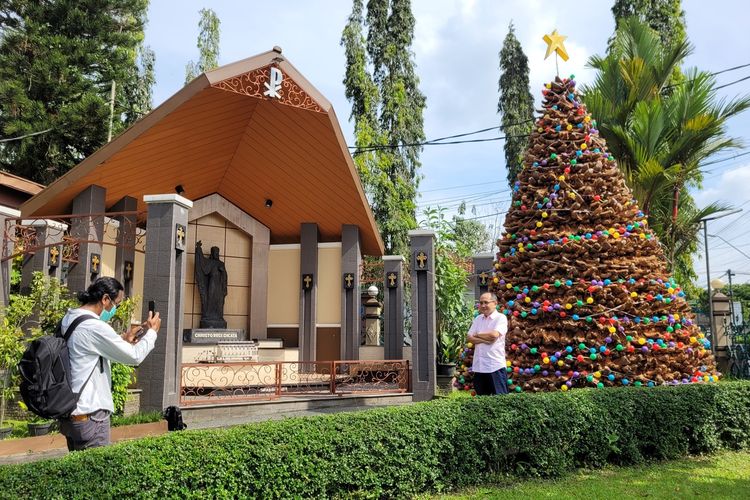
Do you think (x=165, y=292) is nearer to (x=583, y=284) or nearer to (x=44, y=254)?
(x=44, y=254)

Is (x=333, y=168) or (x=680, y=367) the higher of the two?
(x=333, y=168)

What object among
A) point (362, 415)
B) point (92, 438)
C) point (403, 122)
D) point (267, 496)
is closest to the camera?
point (92, 438)

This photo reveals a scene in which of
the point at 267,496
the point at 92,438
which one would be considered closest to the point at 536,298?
the point at 267,496

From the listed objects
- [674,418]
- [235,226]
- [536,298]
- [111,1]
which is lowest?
[674,418]

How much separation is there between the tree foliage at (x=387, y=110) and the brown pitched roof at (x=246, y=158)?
8.38 m

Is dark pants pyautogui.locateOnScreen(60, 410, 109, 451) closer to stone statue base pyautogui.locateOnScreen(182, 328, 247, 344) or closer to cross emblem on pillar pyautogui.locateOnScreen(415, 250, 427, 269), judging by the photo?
cross emblem on pillar pyautogui.locateOnScreen(415, 250, 427, 269)

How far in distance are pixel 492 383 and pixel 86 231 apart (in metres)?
8.47

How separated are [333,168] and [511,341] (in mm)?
6217

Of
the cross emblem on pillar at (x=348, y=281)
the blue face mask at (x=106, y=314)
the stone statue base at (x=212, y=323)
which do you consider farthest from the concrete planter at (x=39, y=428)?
the cross emblem on pillar at (x=348, y=281)

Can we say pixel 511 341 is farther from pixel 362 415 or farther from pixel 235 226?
pixel 235 226

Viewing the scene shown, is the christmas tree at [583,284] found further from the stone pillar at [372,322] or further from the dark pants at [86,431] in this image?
the stone pillar at [372,322]

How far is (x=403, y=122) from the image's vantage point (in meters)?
24.2

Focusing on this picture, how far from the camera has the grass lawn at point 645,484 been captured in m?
4.92

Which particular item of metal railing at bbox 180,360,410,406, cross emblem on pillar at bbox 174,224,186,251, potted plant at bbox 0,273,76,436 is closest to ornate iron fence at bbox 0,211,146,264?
potted plant at bbox 0,273,76,436
